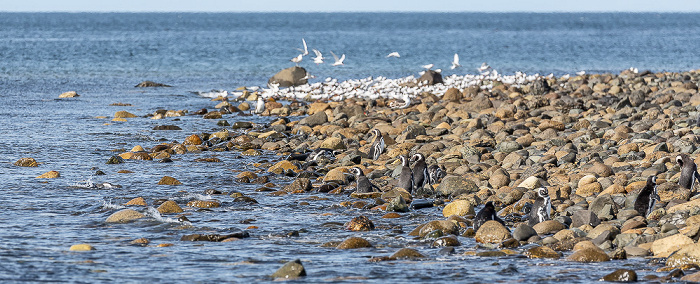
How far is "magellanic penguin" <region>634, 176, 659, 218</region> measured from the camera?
11719mm

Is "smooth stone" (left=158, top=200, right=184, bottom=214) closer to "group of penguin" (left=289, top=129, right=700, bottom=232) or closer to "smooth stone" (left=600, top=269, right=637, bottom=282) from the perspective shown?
"group of penguin" (left=289, top=129, right=700, bottom=232)

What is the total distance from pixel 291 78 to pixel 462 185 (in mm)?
24421

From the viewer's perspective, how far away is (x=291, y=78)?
125 feet

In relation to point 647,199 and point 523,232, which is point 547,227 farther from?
point 647,199

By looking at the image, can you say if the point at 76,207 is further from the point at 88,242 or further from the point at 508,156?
the point at 508,156

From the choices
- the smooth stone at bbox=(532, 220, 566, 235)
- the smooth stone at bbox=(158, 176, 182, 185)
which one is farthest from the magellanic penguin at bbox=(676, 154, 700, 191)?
the smooth stone at bbox=(158, 176, 182, 185)

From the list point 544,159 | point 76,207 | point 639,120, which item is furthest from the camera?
point 639,120

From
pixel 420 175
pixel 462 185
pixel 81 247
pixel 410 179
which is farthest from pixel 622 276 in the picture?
pixel 81 247

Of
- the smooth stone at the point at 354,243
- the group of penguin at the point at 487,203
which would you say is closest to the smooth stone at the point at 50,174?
the group of penguin at the point at 487,203

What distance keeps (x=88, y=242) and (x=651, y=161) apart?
9.30 metres

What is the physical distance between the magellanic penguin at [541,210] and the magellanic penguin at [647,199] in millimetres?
1205

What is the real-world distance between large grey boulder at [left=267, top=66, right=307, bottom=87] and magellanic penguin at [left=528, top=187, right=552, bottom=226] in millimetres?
26487

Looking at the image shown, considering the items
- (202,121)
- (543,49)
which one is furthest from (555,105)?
(543,49)

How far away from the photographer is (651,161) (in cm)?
1477
